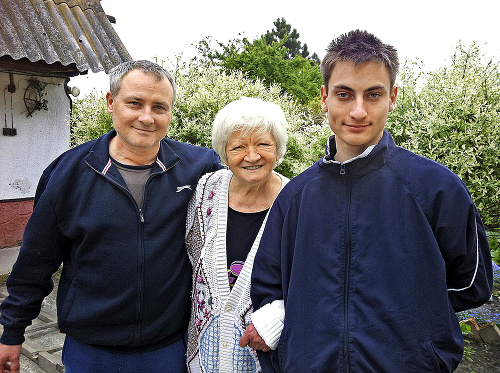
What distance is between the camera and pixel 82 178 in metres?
2.01

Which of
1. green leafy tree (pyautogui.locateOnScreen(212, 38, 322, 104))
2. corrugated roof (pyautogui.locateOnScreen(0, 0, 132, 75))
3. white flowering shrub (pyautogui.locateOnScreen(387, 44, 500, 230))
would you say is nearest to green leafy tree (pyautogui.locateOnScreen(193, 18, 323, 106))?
green leafy tree (pyautogui.locateOnScreen(212, 38, 322, 104))

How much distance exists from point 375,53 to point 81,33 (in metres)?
6.22

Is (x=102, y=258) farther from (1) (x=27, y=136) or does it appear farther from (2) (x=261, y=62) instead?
(2) (x=261, y=62)

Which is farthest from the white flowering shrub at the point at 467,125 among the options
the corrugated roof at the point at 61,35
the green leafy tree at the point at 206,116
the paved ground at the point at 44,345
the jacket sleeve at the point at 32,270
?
the corrugated roof at the point at 61,35

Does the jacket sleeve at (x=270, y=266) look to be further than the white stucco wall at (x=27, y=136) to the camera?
No

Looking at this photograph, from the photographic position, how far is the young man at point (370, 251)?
4.55 ft

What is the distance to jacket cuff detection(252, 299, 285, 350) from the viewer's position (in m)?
1.57

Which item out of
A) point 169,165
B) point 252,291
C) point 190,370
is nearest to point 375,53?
point 252,291

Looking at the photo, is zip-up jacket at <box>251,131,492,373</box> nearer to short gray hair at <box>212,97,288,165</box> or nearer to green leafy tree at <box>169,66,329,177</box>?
short gray hair at <box>212,97,288,165</box>

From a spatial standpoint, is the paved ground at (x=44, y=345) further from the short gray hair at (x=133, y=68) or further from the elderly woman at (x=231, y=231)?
the short gray hair at (x=133, y=68)

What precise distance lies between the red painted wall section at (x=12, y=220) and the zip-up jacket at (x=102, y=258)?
5.03m

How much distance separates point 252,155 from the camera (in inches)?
79.0

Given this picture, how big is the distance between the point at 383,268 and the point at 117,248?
1191 millimetres

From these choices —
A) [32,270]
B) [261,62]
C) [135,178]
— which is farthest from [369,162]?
[261,62]
